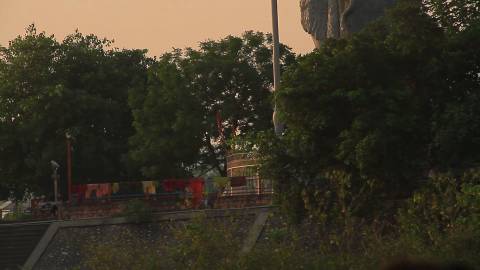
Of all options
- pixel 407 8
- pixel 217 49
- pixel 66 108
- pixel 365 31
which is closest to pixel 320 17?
pixel 365 31

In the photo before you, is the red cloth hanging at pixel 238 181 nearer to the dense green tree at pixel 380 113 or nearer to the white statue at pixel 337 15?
the white statue at pixel 337 15

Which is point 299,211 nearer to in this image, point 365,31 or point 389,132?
point 389,132

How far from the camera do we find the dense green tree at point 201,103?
50.1m

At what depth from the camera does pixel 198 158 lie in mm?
52438

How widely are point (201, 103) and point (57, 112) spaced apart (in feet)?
25.5

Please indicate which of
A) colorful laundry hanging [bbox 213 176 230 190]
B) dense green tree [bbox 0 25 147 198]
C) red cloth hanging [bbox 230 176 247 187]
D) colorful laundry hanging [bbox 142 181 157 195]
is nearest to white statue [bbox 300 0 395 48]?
red cloth hanging [bbox 230 176 247 187]

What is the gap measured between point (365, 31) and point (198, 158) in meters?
21.0

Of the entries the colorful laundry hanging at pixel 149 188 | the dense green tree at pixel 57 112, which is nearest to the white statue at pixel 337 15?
the colorful laundry hanging at pixel 149 188

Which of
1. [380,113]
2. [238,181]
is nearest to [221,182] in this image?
[238,181]

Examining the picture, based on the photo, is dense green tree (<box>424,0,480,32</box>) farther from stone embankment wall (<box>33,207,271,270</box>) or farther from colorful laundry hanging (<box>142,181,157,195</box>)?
colorful laundry hanging (<box>142,181,157,195</box>)

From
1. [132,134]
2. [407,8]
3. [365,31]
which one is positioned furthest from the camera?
[132,134]

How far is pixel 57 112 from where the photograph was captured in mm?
53219

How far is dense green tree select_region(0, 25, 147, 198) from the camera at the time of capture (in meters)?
52.7

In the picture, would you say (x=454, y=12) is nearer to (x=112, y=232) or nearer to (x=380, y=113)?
(x=380, y=113)
